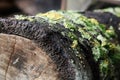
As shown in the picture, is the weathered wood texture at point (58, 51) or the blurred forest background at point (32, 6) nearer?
the weathered wood texture at point (58, 51)

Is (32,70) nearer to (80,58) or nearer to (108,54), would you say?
(80,58)

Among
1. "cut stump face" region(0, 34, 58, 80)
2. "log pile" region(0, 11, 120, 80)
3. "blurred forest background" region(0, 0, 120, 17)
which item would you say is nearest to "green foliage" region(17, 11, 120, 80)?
"log pile" region(0, 11, 120, 80)

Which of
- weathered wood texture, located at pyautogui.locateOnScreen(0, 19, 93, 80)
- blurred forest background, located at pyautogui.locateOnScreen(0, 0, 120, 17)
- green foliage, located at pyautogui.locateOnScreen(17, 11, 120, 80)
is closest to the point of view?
weathered wood texture, located at pyautogui.locateOnScreen(0, 19, 93, 80)

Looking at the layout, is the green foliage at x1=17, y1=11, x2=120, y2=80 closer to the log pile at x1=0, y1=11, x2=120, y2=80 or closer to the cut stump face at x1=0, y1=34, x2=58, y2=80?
the log pile at x1=0, y1=11, x2=120, y2=80

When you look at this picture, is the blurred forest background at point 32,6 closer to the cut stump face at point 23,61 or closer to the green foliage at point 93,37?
the green foliage at point 93,37

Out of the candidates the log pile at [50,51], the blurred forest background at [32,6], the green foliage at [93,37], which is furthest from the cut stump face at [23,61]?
the blurred forest background at [32,6]

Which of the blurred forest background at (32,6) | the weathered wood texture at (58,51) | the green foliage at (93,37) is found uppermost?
the blurred forest background at (32,6)

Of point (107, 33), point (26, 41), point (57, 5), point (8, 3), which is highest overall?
point (8, 3)

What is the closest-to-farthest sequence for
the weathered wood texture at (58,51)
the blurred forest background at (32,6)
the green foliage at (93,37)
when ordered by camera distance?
the weathered wood texture at (58,51) → the green foliage at (93,37) → the blurred forest background at (32,6)

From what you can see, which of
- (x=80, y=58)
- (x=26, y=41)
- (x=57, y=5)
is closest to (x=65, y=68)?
(x=80, y=58)
